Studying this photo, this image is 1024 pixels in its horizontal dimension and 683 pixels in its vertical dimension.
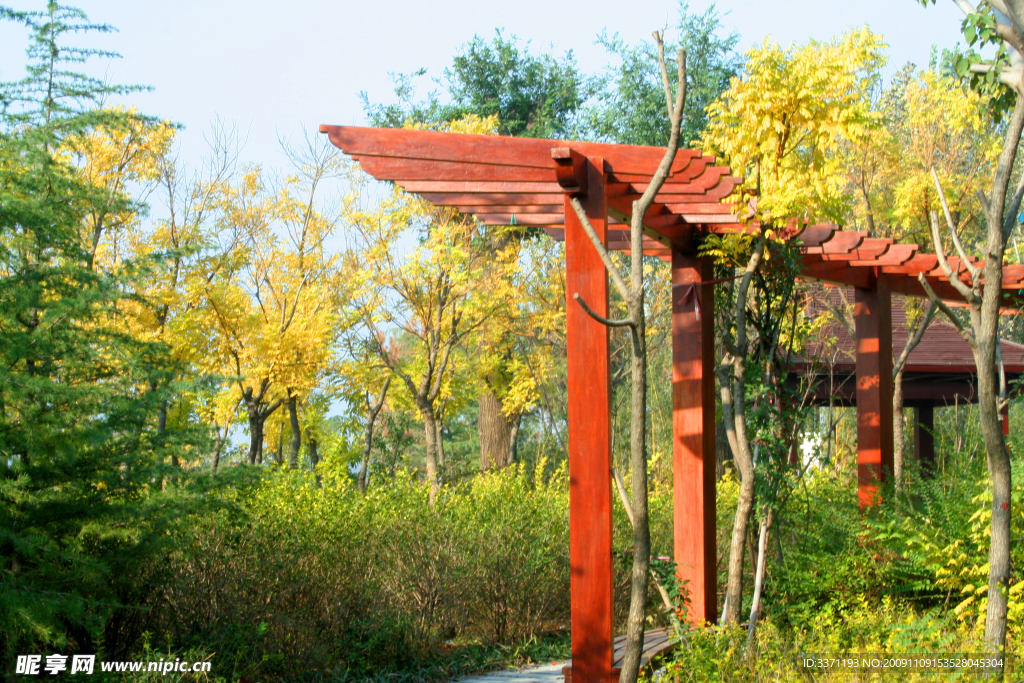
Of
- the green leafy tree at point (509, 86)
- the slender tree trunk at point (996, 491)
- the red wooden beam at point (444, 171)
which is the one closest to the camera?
the slender tree trunk at point (996, 491)

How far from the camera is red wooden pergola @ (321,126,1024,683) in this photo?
4.05 m

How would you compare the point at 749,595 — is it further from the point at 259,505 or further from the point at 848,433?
the point at 848,433

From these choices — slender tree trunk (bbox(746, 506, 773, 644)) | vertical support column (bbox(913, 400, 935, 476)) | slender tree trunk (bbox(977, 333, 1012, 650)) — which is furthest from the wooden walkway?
vertical support column (bbox(913, 400, 935, 476))

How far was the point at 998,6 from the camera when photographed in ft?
10.5

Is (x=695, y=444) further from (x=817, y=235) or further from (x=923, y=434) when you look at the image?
(x=923, y=434)

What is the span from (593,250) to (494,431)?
12266 millimetres

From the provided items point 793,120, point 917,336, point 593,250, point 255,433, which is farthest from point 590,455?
point 255,433

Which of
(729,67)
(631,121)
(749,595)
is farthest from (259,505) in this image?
(729,67)

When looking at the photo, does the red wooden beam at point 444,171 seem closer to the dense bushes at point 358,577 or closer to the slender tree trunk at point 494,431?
the dense bushes at point 358,577

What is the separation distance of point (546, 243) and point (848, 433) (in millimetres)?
7339

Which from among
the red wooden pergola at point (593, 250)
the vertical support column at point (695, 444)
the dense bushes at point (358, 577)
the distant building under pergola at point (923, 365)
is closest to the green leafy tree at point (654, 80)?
the distant building under pergola at point (923, 365)

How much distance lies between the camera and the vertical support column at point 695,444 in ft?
17.8

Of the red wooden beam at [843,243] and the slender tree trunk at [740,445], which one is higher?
the red wooden beam at [843,243]

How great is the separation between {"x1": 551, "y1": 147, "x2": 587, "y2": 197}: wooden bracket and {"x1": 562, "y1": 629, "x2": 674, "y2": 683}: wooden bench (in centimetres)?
213
